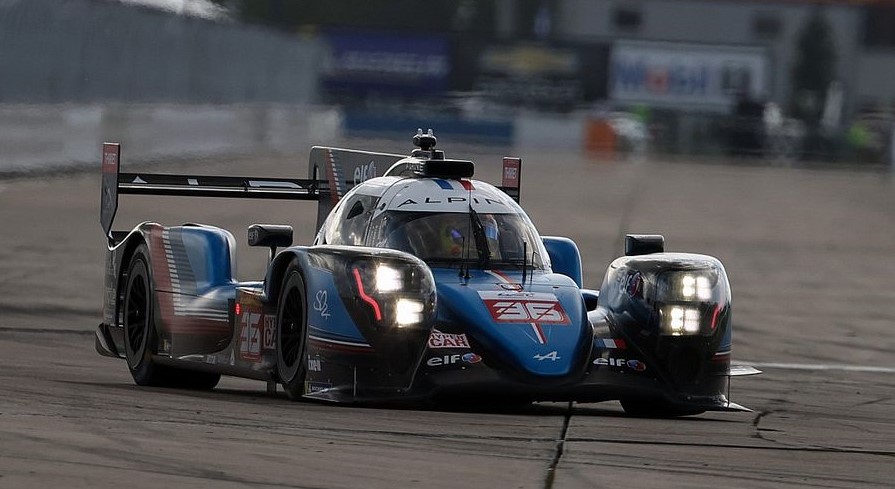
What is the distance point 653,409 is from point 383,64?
57.1 m

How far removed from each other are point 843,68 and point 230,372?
224 feet

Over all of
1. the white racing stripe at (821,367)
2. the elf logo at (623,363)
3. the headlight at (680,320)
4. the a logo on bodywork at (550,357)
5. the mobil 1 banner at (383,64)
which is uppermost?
the mobil 1 banner at (383,64)

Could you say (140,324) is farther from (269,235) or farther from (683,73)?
(683,73)

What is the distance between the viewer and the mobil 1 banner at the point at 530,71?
2712 inches

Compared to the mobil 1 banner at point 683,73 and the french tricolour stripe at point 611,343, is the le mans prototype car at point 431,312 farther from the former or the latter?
the mobil 1 banner at point 683,73

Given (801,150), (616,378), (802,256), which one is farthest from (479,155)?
(616,378)

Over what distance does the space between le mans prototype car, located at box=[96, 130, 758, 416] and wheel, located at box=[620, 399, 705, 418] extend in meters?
0.02

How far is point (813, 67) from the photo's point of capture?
74188 millimetres

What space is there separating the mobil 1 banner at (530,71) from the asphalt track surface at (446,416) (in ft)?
139

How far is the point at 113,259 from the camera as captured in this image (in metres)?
11.4

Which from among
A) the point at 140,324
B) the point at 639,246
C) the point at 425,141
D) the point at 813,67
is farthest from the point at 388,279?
the point at 813,67

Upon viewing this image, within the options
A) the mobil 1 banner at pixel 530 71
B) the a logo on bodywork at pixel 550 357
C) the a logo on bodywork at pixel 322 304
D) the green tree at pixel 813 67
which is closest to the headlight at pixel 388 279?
the a logo on bodywork at pixel 322 304

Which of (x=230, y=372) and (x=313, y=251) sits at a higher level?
(x=313, y=251)

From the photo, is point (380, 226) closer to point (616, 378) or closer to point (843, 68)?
point (616, 378)
